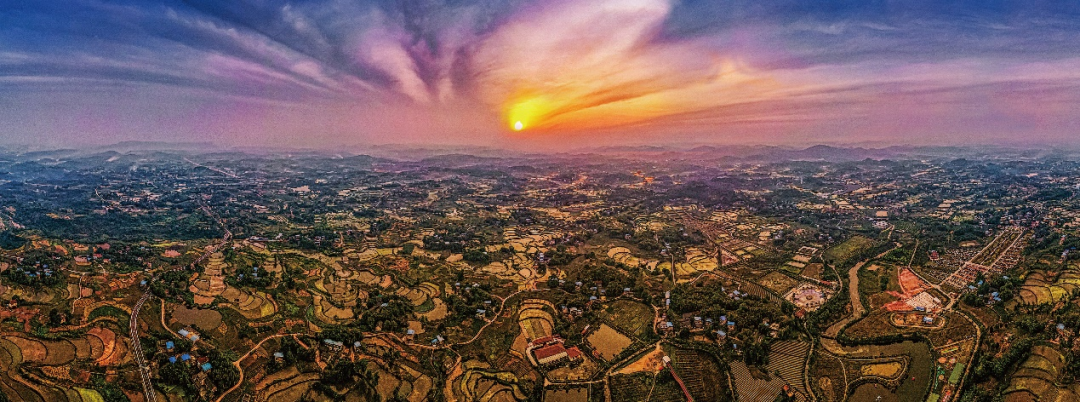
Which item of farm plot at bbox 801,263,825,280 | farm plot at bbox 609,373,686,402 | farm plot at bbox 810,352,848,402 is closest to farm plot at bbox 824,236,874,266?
farm plot at bbox 801,263,825,280

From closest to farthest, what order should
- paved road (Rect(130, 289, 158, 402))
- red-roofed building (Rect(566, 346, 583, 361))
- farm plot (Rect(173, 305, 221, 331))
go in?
paved road (Rect(130, 289, 158, 402)) → red-roofed building (Rect(566, 346, 583, 361)) → farm plot (Rect(173, 305, 221, 331))

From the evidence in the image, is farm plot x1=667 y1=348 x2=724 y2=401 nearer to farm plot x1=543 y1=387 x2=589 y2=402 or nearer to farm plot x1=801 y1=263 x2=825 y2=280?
farm plot x1=543 y1=387 x2=589 y2=402

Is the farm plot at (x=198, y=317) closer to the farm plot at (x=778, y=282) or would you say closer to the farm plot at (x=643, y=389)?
the farm plot at (x=643, y=389)

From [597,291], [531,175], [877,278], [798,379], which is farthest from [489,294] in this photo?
[531,175]

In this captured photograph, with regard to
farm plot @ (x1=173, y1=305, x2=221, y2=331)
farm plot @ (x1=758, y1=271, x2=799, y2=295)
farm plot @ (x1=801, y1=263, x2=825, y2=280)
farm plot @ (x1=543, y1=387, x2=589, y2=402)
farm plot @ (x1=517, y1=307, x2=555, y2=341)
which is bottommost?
farm plot @ (x1=543, y1=387, x2=589, y2=402)

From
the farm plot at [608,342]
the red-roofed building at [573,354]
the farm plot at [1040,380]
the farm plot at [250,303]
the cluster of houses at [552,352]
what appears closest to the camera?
the farm plot at [1040,380]

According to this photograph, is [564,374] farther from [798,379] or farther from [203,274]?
[203,274]

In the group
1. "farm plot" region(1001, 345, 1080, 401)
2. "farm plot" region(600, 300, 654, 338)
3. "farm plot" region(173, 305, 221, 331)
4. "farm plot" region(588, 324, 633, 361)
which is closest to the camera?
"farm plot" region(1001, 345, 1080, 401)

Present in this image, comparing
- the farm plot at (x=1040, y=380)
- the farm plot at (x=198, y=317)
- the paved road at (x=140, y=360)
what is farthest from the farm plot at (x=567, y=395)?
the farm plot at (x=198, y=317)

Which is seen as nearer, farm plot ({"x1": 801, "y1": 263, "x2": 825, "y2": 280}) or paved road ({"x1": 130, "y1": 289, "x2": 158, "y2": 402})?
paved road ({"x1": 130, "y1": 289, "x2": 158, "y2": 402})

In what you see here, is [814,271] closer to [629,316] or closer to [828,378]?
[828,378]

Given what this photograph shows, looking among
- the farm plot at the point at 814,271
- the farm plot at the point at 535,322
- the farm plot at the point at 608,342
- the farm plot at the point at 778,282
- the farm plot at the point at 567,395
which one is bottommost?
the farm plot at the point at 567,395
